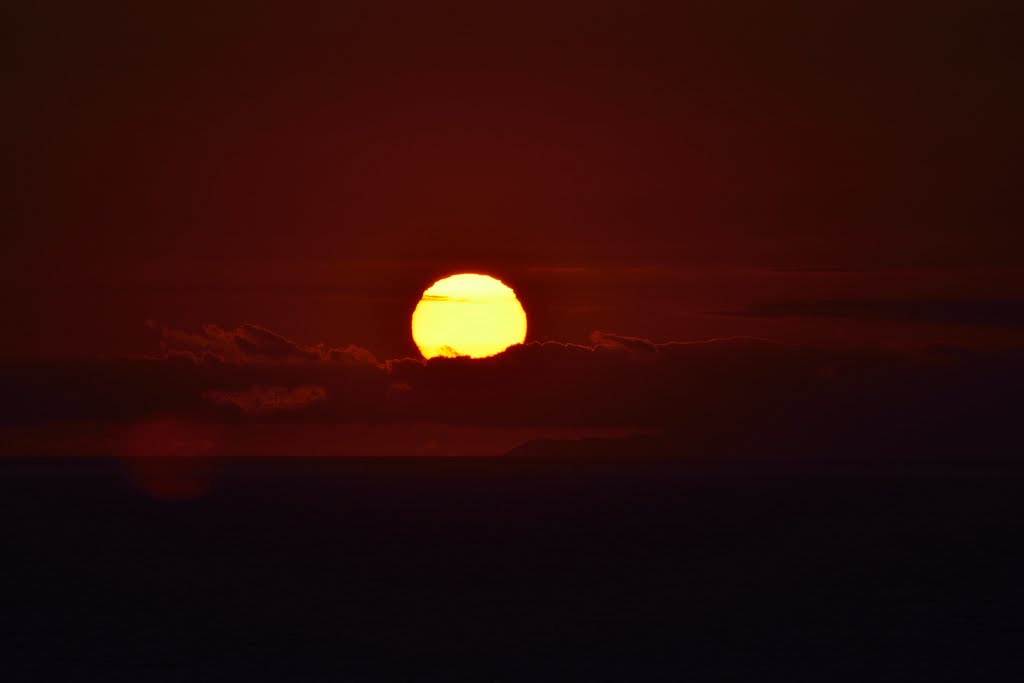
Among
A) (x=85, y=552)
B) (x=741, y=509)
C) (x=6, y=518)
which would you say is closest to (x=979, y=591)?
(x=85, y=552)

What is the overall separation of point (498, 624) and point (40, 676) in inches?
617

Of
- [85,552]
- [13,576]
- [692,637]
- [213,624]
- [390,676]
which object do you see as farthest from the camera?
[85,552]

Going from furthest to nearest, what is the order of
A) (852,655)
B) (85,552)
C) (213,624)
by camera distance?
(85,552) < (213,624) < (852,655)

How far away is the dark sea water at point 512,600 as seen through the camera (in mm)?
42500

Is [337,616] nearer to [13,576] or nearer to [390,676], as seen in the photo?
[390,676]

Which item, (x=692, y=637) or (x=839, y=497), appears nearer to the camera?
(x=692, y=637)

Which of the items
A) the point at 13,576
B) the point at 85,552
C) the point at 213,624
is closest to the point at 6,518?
the point at 85,552

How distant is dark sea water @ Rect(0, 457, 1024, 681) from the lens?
4250 centimetres

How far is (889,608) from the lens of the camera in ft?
181

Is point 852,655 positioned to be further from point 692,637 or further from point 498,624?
point 498,624

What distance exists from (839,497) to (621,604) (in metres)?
126

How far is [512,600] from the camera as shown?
56750mm

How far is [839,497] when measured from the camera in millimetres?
176375

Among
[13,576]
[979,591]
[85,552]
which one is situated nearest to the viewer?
[979,591]
